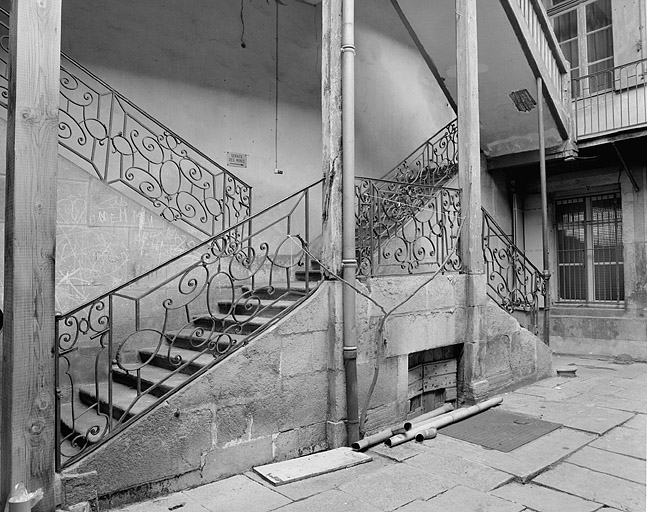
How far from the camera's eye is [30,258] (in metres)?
2.94

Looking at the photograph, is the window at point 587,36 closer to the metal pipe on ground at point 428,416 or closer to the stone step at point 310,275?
the stone step at point 310,275

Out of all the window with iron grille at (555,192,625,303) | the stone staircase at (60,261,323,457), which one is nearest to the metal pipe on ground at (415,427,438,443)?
the stone staircase at (60,261,323,457)

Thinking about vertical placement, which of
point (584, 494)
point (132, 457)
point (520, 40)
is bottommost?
point (584, 494)

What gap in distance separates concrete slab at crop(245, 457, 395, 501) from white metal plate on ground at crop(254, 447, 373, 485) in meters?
0.03

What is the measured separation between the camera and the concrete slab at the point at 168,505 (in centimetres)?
330

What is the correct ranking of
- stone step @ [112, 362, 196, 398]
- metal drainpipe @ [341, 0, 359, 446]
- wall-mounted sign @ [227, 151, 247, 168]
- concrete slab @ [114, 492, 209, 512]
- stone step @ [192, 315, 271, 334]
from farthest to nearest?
wall-mounted sign @ [227, 151, 247, 168] < metal drainpipe @ [341, 0, 359, 446] < stone step @ [192, 315, 271, 334] < stone step @ [112, 362, 196, 398] < concrete slab @ [114, 492, 209, 512]

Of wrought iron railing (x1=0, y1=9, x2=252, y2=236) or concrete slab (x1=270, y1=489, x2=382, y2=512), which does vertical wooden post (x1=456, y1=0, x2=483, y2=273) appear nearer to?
wrought iron railing (x1=0, y1=9, x2=252, y2=236)

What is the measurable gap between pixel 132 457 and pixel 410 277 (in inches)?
121

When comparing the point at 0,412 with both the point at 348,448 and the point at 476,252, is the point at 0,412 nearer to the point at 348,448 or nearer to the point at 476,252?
the point at 348,448

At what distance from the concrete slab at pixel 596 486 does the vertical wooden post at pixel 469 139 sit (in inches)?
97.3

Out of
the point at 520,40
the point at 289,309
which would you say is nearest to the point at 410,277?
the point at 289,309

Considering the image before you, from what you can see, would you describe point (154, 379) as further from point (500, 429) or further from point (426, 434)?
point (500, 429)

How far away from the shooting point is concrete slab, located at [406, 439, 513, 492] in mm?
3738

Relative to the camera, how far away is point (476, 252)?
19.5 ft
